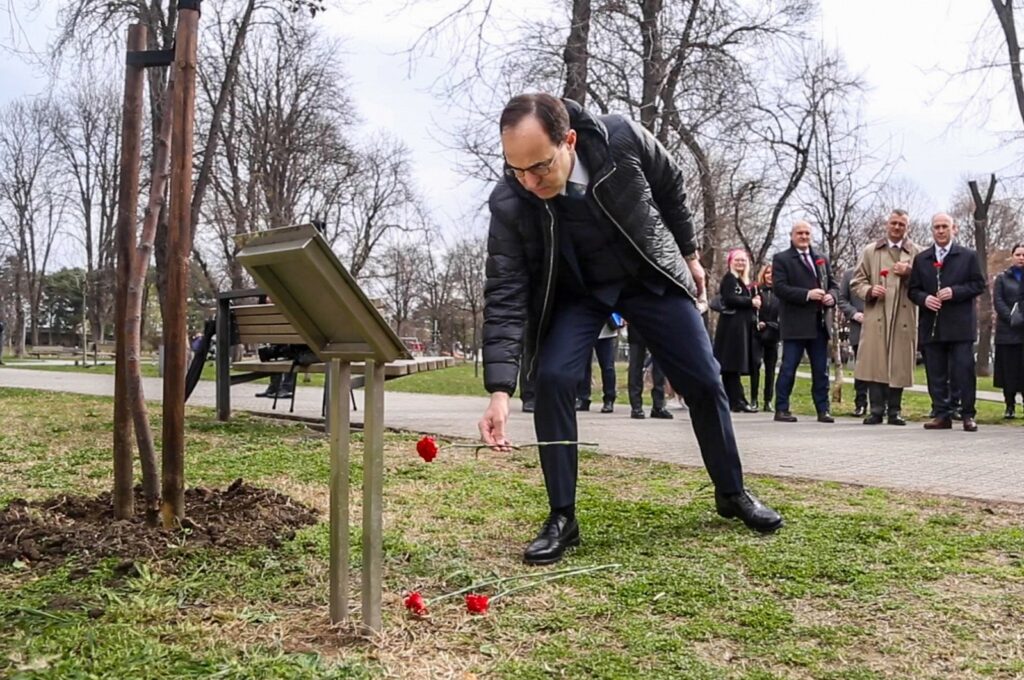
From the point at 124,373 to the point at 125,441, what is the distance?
10.5 inches

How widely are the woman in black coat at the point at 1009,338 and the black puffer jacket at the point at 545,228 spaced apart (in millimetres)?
8090

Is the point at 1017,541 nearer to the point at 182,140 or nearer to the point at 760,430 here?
the point at 182,140

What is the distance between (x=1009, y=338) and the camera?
1069cm

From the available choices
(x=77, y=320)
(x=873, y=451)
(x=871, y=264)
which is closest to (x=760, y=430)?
(x=873, y=451)

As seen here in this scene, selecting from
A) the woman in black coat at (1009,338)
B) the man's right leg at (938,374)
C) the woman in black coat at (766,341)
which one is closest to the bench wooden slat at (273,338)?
the man's right leg at (938,374)

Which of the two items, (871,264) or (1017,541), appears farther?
(871,264)

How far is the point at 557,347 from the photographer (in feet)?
11.7

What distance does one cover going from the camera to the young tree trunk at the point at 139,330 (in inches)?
134

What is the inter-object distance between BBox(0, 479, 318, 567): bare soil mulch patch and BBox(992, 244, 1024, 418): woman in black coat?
8.94 meters

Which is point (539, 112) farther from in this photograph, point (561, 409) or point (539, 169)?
point (561, 409)

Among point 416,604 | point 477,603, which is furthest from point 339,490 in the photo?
point 477,603

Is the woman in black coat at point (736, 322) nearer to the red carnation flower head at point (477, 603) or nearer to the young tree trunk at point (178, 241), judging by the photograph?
the young tree trunk at point (178, 241)

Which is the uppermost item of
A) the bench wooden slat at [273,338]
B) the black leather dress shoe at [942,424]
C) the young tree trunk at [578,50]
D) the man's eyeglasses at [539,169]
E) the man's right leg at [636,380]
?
the young tree trunk at [578,50]

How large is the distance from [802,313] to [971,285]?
1.65 m
